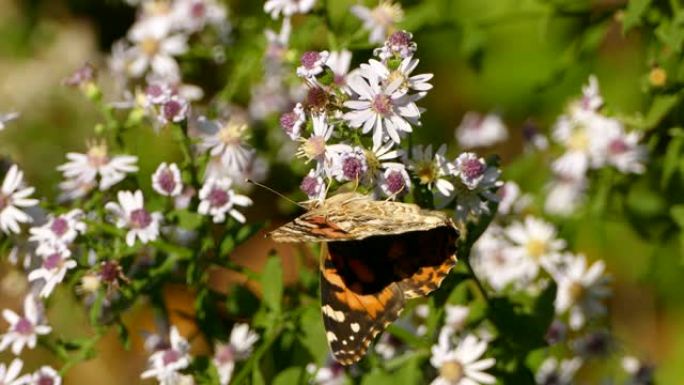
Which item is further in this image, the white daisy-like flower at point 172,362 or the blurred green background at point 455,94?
the blurred green background at point 455,94

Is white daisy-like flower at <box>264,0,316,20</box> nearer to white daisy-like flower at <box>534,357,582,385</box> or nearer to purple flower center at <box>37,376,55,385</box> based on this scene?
purple flower center at <box>37,376,55,385</box>

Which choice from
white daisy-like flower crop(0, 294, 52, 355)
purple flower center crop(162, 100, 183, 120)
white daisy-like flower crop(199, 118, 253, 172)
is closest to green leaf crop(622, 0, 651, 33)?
white daisy-like flower crop(199, 118, 253, 172)

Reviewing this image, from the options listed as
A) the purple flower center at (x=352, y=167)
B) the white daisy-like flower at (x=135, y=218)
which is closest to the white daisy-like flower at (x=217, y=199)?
the white daisy-like flower at (x=135, y=218)

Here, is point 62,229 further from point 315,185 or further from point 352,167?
point 352,167

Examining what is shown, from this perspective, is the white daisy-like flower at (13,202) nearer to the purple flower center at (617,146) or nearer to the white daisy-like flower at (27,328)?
the white daisy-like flower at (27,328)

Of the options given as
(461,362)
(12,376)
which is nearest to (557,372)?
(461,362)

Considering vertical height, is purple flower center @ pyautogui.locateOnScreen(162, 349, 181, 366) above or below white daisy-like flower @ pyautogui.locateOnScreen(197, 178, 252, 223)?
below

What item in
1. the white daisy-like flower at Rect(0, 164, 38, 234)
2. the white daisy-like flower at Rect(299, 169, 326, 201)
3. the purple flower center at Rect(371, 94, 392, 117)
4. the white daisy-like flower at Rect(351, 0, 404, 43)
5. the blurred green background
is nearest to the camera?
the purple flower center at Rect(371, 94, 392, 117)

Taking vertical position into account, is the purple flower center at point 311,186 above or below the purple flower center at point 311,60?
below
